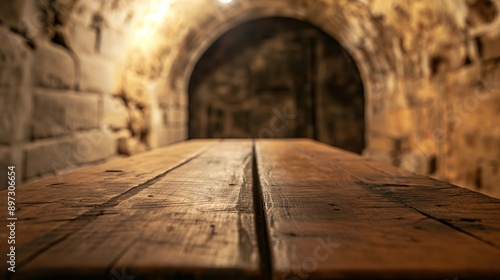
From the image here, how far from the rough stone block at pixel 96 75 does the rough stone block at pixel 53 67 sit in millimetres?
128

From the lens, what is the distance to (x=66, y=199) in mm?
999

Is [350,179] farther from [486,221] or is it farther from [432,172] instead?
[432,172]

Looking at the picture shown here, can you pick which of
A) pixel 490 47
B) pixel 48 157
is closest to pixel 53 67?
pixel 48 157

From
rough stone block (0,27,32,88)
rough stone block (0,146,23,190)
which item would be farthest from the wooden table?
rough stone block (0,27,32,88)

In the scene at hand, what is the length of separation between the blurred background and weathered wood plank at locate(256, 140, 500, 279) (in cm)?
156

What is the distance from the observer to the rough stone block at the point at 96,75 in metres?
2.55

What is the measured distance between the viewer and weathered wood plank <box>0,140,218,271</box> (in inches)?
27.6

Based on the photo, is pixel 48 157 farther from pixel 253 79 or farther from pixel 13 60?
pixel 253 79

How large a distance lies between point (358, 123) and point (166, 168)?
4394mm

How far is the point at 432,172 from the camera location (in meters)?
3.54

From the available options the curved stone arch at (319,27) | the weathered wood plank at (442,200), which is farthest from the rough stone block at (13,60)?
the curved stone arch at (319,27)

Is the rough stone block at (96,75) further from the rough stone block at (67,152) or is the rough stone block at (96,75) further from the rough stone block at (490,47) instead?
the rough stone block at (490,47)

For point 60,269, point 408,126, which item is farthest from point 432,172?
point 60,269

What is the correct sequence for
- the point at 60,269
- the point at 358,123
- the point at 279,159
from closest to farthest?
the point at 60,269
the point at 279,159
the point at 358,123
